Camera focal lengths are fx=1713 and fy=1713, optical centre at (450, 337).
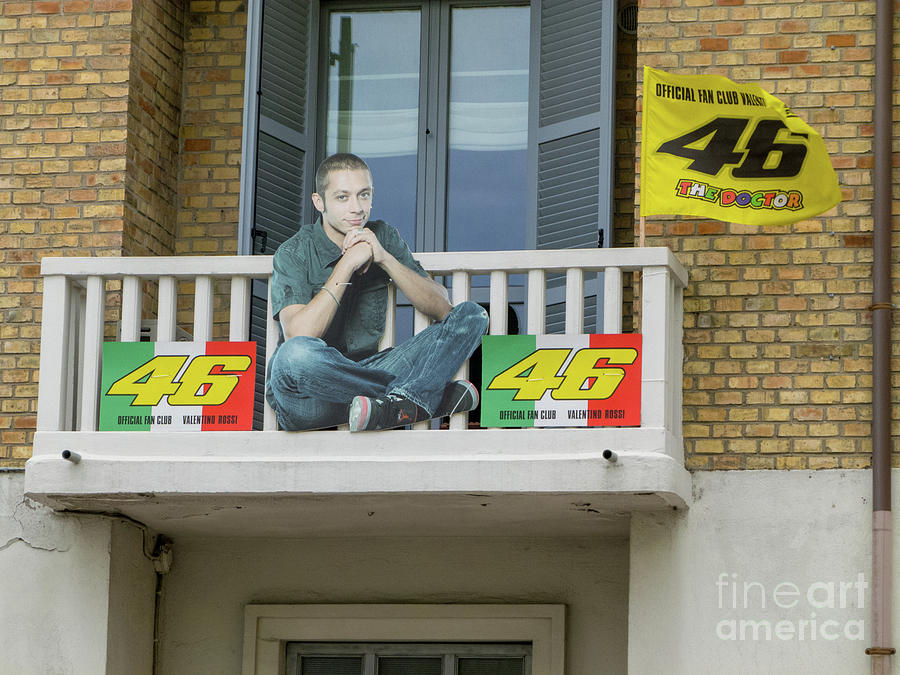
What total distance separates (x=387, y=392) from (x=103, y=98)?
246 cm

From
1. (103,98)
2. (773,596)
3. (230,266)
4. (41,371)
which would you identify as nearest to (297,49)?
(103,98)

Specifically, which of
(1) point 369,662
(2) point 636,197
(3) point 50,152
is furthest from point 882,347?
(3) point 50,152

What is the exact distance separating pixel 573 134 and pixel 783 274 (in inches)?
59.3

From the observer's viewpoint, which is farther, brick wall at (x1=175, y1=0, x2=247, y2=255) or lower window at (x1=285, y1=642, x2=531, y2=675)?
brick wall at (x1=175, y1=0, x2=247, y2=255)

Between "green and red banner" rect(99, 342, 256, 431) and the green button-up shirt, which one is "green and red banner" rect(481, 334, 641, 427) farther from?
"green and red banner" rect(99, 342, 256, 431)

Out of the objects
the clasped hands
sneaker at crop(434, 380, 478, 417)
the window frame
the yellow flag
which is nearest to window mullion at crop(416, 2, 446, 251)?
the clasped hands

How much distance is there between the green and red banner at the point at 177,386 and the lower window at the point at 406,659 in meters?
1.88

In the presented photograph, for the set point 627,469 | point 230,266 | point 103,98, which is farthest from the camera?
point 103,98

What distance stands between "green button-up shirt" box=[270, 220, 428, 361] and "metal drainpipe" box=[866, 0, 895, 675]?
2.24m

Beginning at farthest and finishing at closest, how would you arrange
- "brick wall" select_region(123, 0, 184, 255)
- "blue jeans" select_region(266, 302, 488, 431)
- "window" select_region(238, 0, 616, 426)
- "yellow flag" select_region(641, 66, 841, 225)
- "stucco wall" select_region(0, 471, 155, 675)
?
"brick wall" select_region(123, 0, 184, 255) → "window" select_region(238, 0, 616, 426) → "stucco wall" select_region(0, 471, 155, 675) → "blue jeans" select_region(266, 302, 488, 431) → "yellow flag" select_region(641, 66, 841, 225)

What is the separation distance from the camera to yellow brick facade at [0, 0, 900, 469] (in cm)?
848

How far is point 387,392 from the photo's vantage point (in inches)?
329

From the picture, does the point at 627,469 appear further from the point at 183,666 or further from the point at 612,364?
the point at 183,666

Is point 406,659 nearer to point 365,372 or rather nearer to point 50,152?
point 365,372
